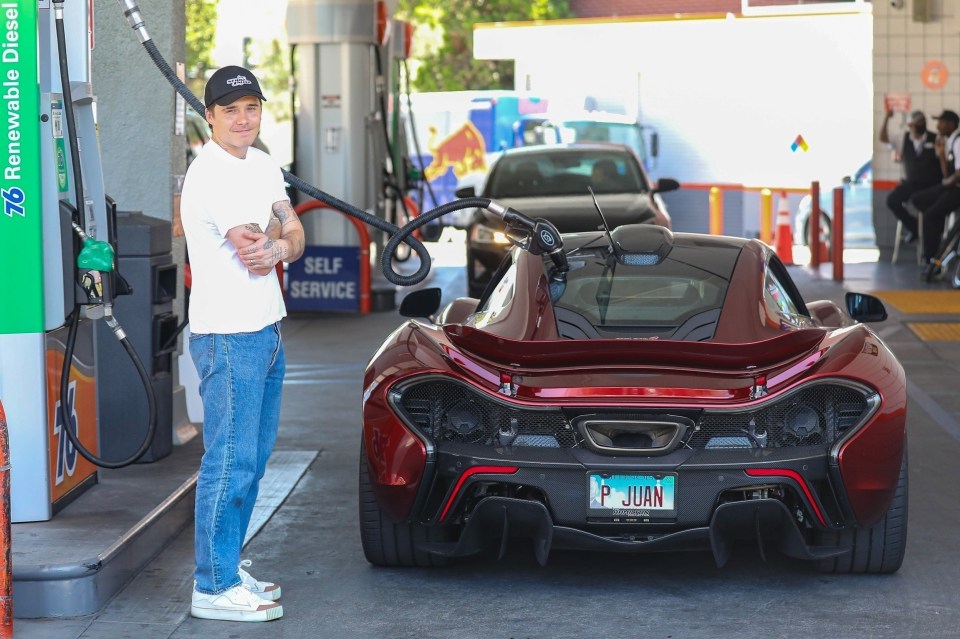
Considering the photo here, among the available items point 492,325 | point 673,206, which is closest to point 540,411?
point 492,325

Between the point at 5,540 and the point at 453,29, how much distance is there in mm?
35621

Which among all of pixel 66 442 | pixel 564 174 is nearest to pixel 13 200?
pixel 66 442

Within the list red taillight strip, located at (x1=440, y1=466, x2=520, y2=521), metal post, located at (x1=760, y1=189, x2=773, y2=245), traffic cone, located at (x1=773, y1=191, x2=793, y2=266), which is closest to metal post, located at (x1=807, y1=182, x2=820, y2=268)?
traffic cone, located at (x1=773, y1=191, x2=793, y2=266)

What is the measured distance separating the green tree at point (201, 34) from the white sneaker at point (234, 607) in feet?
104

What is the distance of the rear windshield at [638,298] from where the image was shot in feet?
19.5

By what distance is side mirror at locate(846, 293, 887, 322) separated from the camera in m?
6.57

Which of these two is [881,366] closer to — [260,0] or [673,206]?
[673,206]

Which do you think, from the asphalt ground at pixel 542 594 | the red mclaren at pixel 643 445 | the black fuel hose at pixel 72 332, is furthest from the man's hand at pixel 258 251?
the asphalt ground at pixel 542 594

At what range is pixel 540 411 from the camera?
17.4 feet

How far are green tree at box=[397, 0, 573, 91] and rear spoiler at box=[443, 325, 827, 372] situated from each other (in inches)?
1331

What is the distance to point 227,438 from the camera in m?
5.26

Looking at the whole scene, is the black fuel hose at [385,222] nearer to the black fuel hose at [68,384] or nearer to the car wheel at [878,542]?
the black fuel hose at [68,384]

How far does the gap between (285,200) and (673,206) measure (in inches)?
760

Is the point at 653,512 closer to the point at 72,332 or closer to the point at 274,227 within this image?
the point at 274,227
